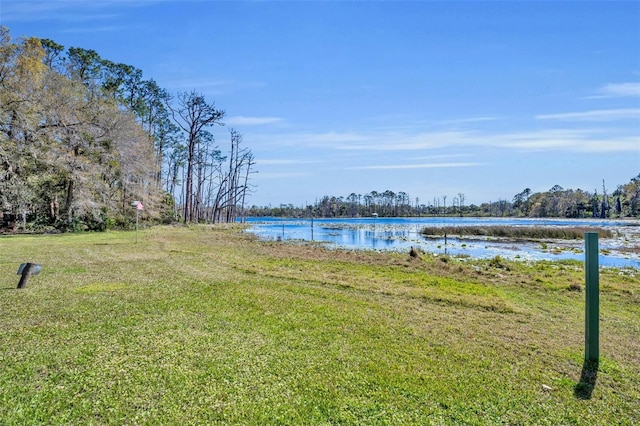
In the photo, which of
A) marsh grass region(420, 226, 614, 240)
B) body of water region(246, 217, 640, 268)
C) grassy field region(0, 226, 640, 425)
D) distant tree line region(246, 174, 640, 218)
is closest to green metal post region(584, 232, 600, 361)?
grassy field region(0, 226, 640, 425)

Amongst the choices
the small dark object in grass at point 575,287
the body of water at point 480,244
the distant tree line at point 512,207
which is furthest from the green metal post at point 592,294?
the distant tree line at point 512,207

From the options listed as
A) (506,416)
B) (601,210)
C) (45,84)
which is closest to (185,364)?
(506,416)

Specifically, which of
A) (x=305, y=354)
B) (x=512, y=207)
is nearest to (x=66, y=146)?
(x=305, y=354)

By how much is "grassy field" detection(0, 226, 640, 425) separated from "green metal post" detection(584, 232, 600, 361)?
6.6 inches

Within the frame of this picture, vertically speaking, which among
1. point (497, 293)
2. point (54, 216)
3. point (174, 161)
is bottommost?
point (497, 293)

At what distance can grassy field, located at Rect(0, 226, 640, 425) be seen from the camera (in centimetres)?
279

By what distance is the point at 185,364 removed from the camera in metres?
3.53

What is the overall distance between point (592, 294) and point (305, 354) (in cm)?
283

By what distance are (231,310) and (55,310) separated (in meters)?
→ 2.52

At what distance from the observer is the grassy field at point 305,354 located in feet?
9.14

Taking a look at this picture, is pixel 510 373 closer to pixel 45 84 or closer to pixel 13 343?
pixel 13 343

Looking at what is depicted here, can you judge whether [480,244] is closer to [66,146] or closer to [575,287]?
[575,287]

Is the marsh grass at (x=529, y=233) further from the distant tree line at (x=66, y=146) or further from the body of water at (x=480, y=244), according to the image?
the distant tree line at (x=66, y=146)

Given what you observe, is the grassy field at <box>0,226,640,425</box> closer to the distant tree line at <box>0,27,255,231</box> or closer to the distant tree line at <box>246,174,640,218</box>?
the distant tree line at <box>0,27,255,231</box>
